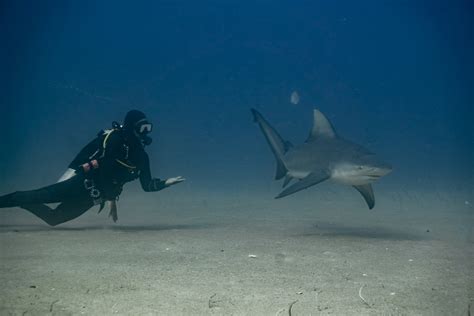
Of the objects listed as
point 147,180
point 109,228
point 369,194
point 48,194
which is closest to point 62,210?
point 48,194

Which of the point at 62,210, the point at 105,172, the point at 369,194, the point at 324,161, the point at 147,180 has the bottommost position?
the point at 62,210

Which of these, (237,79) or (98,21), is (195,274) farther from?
(237,79)

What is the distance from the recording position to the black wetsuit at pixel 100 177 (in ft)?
22.0

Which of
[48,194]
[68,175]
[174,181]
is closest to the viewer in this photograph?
[174,181]

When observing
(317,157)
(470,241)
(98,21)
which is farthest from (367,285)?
(98,21)

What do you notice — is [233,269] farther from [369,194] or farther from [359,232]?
[369,194]

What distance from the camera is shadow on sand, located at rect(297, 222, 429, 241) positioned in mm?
7173

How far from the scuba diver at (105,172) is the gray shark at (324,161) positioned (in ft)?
8.62

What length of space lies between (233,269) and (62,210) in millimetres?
4324

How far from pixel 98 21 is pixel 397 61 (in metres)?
130

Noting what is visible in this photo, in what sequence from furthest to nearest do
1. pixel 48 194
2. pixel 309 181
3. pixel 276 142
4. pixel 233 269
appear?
pixel 276 142 < pixel 309 181 < pixel 48 194 < pixel 233 269

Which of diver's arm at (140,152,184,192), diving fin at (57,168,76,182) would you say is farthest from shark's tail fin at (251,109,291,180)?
diving fin at (57,168,76,182)

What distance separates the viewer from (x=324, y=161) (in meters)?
8.22

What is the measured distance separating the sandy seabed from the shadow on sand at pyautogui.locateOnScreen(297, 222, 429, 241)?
0.07 feet
